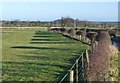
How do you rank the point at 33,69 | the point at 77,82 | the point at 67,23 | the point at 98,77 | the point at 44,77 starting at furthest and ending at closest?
the point at 67,23 < the point at 33,69 < the point at 44,77 < the point at 77,82 < the point at 98,77

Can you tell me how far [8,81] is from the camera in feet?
49.3

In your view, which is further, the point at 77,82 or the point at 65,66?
the point at 65,66

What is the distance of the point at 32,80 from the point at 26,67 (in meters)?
3.93

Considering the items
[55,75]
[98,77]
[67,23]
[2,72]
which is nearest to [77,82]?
[98,77]

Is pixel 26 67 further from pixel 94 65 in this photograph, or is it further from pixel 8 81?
pixel 94 65

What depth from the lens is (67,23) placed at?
5497 inches

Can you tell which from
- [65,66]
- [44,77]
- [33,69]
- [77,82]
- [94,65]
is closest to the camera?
[77,82]

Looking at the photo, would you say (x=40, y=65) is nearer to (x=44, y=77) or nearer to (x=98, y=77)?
(x=44, y=77)

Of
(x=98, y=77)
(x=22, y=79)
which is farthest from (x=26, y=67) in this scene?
(x=98, y=77)

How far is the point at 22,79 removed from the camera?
50.9 ft

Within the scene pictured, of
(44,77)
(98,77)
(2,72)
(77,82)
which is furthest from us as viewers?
(2,72)

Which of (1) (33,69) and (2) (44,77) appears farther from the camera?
(1) (33,69)

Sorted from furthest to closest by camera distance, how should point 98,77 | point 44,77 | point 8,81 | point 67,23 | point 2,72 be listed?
point 67,23 → point 2,72 → point 44,77 → point 8,81 → point 98,77

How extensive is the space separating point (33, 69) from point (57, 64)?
8.40 ft
